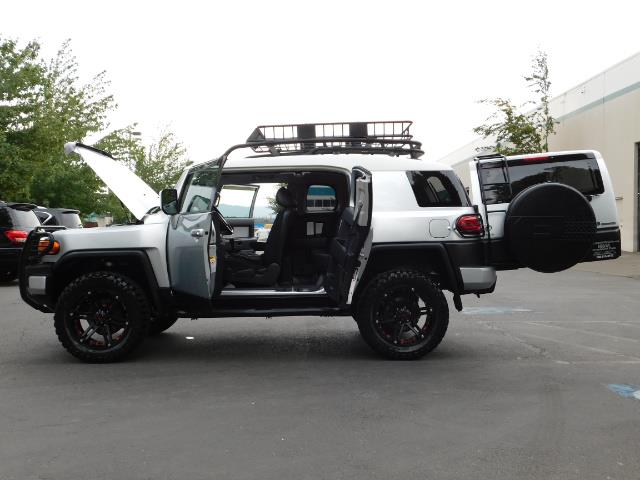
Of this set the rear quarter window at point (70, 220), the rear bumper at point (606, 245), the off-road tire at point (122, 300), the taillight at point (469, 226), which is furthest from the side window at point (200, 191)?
the rear quarter window at point (70, 220)

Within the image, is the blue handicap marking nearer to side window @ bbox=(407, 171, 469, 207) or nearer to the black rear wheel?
side window @ bbox=(407, 171, 469, 207)

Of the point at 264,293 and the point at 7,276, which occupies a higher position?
the point at 264,293

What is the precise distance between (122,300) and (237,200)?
2825mm

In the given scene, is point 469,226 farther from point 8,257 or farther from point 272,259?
point 8,257

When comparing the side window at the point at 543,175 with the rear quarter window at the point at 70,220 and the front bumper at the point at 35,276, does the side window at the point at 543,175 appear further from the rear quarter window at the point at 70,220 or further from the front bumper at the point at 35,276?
the rear quarter window at the point at 70,220

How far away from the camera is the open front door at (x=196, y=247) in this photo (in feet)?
22.3

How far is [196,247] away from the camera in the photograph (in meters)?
6.79

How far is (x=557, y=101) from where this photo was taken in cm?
3359

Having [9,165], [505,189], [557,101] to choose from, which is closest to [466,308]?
[505,189]

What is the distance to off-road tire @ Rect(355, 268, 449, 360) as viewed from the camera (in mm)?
6941

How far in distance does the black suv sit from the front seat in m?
9.60

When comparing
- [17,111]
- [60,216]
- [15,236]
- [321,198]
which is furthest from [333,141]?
[17,111]

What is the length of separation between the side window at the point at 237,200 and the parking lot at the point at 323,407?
62.9 inches

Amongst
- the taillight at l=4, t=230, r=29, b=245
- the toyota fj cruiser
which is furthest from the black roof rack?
the taillight at l=4, t=230, r=29, b=245
